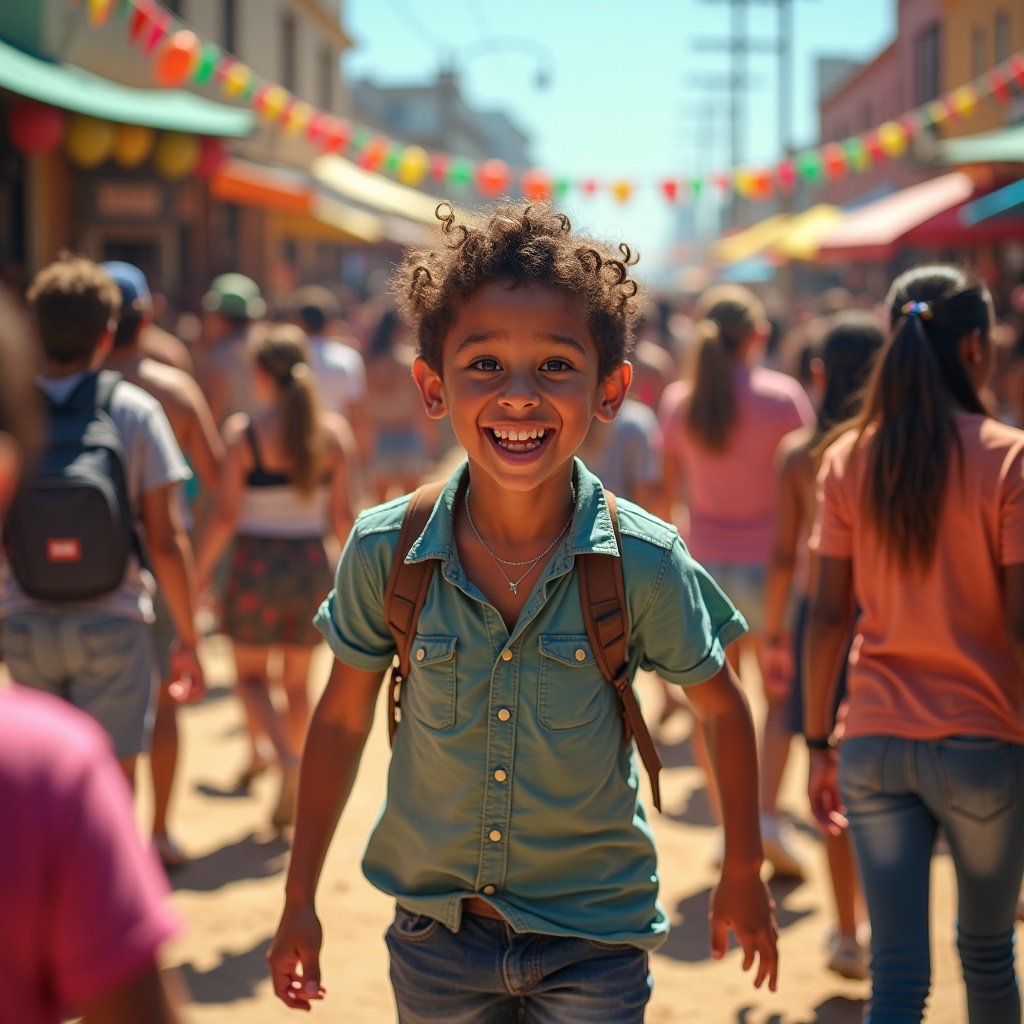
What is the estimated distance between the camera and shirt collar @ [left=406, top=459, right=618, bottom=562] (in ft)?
8.71

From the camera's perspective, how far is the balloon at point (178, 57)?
12047 mm

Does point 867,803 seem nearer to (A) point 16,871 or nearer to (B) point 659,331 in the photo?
(A) point 16,871

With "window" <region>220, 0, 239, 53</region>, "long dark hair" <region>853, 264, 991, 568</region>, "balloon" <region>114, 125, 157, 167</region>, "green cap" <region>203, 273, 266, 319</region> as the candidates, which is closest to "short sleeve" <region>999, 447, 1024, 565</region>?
"long dark hair" <region>853, 264, 991, 568</region>

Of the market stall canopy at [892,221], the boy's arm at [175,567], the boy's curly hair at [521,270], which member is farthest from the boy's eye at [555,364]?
the market stall canopy at [892,221]

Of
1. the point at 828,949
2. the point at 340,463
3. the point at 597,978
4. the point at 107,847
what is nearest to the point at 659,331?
the point at 340,463

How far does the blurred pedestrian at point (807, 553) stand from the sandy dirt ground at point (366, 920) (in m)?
0.25

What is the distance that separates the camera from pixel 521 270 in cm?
265

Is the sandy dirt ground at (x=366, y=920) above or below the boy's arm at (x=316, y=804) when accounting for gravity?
below

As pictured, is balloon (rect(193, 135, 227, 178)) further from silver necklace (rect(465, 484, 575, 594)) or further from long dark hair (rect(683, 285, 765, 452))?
silver necklace (rect(465, 484, 575, 594))

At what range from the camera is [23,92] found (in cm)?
1159

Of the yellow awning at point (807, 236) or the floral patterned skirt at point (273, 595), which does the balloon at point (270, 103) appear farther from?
A: the floral patterned skirt at point (273, 595)

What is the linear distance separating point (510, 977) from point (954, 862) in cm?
112

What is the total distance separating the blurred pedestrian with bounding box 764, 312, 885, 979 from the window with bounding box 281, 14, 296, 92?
2427 cm

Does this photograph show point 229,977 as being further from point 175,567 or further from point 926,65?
point 926,65
